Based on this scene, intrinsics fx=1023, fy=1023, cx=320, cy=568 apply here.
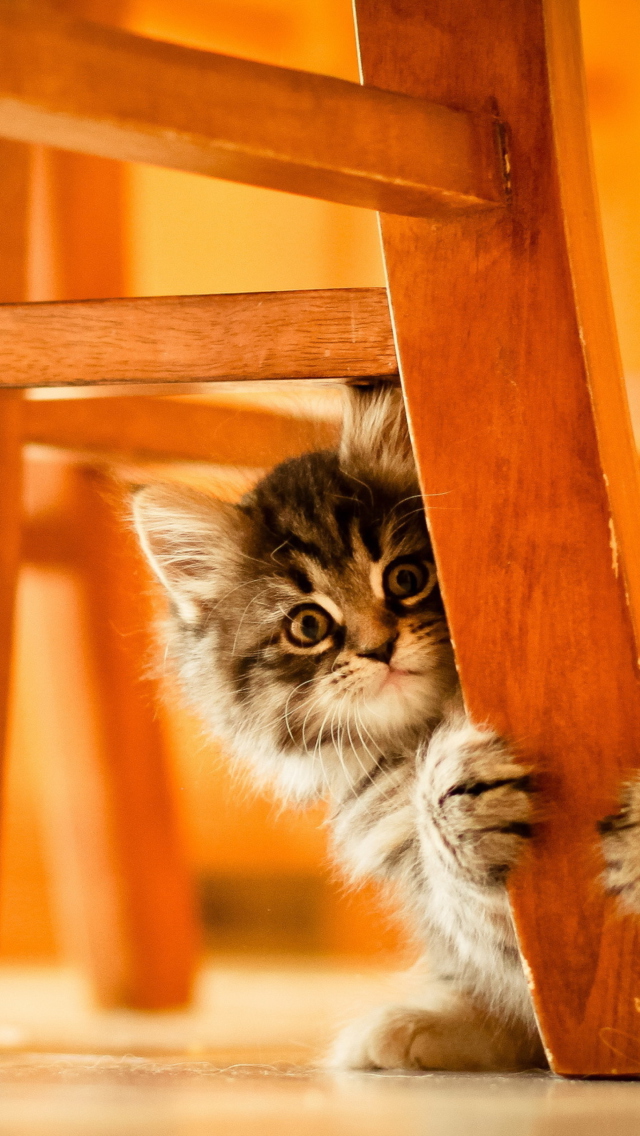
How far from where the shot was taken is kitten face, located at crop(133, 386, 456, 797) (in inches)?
40.6

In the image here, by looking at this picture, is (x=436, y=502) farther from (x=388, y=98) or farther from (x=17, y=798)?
(x=17, y=798)

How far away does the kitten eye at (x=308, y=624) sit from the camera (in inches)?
41.8

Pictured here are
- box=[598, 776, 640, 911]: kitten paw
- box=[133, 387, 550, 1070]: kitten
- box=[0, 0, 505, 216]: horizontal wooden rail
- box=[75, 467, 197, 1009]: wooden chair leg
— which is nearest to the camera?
box=[0, 0, 505, 216]: horizontal wooden rail

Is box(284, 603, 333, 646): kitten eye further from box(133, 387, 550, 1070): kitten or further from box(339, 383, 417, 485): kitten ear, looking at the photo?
box(339, 383, 417, 485): kitten ear

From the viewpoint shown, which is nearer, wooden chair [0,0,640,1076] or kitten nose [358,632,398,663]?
wooden chair [0,0,640,1076]

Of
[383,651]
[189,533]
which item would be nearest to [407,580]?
[383,651]

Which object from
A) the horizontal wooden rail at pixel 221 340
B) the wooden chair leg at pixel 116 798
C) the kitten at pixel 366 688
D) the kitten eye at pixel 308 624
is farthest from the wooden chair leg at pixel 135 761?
the horizontal wooden rail at pixel 221 340

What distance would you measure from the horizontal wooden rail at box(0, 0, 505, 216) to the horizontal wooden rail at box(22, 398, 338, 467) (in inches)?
24.2

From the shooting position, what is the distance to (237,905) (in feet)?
5.17

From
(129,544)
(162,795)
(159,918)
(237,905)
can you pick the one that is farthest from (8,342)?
(237,905)

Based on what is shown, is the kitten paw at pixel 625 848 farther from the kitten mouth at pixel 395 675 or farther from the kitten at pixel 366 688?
the kitten mouth at pixel 395 675

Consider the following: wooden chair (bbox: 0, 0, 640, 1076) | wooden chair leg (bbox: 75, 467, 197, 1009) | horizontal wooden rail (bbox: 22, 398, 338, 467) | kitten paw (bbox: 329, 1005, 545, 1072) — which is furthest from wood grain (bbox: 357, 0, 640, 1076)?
wooden chair leg (bbox: 75, 467, 197, 1009)

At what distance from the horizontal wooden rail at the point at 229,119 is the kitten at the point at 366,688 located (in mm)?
320

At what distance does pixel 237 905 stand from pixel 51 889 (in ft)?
0.92
